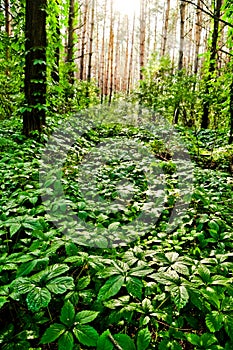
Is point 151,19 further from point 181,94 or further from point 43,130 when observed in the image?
point 43,130

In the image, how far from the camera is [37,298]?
1.13 m

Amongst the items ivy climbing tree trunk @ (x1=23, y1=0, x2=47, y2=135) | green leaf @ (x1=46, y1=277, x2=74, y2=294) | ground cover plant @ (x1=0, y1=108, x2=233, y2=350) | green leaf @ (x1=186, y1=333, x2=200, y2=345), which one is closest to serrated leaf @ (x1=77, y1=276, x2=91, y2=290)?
ground cover plant @ (x1=0, y1=108, x2=233, y2=350)

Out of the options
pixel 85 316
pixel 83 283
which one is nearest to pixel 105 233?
pixel 83 283

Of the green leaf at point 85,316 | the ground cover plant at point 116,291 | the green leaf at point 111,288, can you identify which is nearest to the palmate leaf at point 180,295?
the ground cover plant at point 116,291

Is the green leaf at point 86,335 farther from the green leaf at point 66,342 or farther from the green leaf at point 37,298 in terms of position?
the green leaf at point 37,298

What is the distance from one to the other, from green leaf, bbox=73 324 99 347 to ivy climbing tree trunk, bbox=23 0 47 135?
3.65 m

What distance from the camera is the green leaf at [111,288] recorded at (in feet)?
4.00

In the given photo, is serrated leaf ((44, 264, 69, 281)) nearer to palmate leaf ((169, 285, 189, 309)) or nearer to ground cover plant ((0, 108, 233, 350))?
ground cover plant ((0, 108, 233, 350))

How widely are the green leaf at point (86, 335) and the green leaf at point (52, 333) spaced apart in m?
0.06

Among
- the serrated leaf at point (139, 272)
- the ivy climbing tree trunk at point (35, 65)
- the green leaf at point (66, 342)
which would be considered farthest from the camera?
the ivy climbing tree trunk at point (35, 65)

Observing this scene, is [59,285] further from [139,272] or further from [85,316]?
[139,272]

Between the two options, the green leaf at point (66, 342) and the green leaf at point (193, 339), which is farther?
the green leaf at point (193, 339)

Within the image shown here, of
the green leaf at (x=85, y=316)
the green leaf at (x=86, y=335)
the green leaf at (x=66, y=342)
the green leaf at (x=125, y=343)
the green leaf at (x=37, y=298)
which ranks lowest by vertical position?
the green leaf at (x=125, y=343)

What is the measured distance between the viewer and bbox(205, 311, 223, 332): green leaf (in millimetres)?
1212
